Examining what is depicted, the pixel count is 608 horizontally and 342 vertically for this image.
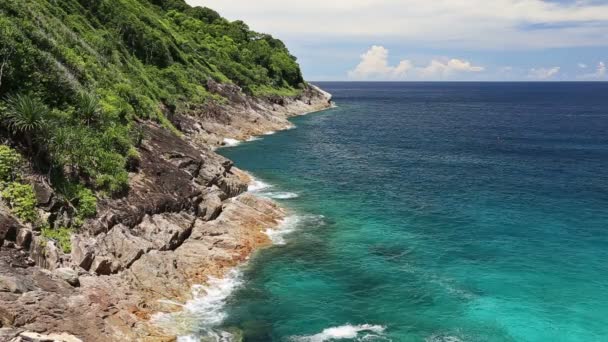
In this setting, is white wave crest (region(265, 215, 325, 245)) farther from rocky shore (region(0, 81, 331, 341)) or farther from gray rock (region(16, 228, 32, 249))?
gray rock (region(16, 228, 32, 249))

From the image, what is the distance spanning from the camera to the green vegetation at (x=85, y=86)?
36.2 meters

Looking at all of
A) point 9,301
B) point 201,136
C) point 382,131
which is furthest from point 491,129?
point 9,301

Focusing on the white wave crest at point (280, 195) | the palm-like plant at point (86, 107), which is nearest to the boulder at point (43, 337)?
the palm-like plant at point (86, 107)

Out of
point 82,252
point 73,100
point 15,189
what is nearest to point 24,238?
point 82,252

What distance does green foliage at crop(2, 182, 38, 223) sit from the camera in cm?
3177

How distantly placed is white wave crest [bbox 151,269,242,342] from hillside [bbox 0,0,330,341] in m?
0.77

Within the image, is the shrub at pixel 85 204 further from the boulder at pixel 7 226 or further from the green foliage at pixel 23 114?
the green foliage at pixel 23 114

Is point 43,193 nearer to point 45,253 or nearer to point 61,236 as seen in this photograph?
point 61,236

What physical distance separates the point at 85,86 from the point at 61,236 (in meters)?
23.3

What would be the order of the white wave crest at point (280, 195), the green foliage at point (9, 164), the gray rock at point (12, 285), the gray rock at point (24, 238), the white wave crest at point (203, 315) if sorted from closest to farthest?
the gray rock at point (12, 285), the gray rock at point (24, 238), the white wave crest at point (203, 315), the green foliage at point (9, 164), the white wave crest at point (280, 195)

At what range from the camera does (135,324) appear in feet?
99.9

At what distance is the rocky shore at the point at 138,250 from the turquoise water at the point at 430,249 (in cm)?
435

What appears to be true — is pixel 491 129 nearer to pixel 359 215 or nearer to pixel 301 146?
pixel 301 146

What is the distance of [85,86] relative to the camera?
51.2m
